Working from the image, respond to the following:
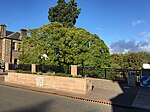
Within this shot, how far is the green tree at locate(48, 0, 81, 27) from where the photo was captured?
42078 mm

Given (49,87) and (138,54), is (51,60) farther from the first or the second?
(138,54)

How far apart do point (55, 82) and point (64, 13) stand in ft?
101

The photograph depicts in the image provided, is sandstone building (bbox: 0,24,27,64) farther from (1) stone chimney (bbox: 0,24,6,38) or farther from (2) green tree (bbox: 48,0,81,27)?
(2) green tree (bbox: 48,0,81,27)

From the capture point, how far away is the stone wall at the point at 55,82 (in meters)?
12.8

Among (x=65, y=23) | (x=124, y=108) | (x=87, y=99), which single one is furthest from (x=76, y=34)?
(x=65, y=23)

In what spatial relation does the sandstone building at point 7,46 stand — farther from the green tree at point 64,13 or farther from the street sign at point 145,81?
the street sign at point 145,81

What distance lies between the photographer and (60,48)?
2120 centimetres

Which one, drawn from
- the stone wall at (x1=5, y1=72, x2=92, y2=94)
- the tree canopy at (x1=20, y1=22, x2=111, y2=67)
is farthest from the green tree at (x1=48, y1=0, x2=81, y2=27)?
the stone wall at (x1=5, y1=72, x2=92, y2=94)

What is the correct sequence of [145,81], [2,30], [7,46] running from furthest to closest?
[2,30] → [7,46] → [145,81]

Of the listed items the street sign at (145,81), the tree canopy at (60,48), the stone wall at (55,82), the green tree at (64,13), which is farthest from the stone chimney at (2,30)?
the street sign at (145,81)

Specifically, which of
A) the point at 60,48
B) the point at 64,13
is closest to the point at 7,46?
the point at 64,13

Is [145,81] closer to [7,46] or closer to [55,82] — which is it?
[55,82]

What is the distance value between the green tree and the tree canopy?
1783 centimetres

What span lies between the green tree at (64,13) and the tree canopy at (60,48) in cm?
1783
